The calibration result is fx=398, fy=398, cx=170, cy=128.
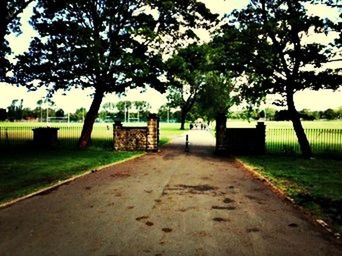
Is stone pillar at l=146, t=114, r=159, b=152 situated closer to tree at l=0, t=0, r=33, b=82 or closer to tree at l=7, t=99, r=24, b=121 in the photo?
tree at l=0, t=0, r=33, b=82

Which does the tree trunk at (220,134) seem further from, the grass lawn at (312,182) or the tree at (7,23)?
the tree at (7,23)

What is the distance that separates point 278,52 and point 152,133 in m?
9.52

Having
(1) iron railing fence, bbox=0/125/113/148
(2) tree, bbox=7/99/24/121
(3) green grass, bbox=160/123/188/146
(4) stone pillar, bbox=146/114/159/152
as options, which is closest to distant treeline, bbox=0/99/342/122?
(2) tree, bbox=7/99/24/121

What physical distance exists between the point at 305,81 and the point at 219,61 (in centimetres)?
518

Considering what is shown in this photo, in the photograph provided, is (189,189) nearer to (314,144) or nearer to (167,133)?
(314,144)

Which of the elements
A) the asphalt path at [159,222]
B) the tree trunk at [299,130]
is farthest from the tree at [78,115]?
the asphalt path at [159,222]

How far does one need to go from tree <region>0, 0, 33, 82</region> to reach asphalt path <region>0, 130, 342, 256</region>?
11.9m

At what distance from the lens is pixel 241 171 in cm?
1647

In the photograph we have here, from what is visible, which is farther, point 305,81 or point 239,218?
point 305,81

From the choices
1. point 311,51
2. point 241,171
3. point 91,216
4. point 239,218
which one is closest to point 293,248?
point 239,218

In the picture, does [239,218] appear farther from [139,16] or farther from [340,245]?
[139,16]

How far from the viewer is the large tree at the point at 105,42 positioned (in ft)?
81.6

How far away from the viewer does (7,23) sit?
71.9ft

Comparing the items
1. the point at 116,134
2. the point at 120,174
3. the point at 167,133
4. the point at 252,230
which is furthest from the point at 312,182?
the point at 167,133
